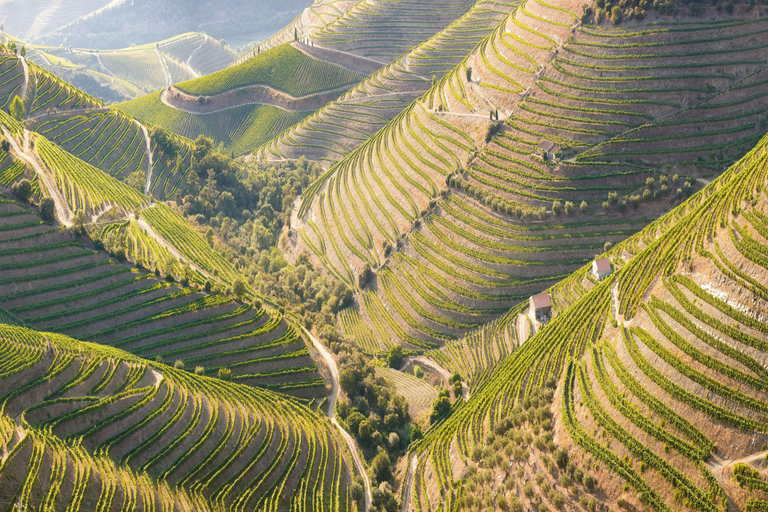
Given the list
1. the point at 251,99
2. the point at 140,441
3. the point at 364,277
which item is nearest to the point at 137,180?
the point at 364,277

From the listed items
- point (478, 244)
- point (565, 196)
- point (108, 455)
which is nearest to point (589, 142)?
point (565, 196)

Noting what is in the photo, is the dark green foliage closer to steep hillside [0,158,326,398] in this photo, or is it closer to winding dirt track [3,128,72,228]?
steep hillside [0,158,326,398]

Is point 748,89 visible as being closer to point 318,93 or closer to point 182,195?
point 182,195

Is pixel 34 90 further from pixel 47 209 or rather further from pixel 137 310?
pixel 137 310

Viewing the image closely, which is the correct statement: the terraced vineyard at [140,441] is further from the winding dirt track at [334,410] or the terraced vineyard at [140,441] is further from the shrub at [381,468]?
the shrub at [381,468]

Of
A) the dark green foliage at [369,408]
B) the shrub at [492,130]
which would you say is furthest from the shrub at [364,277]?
the shrub at [492,130]

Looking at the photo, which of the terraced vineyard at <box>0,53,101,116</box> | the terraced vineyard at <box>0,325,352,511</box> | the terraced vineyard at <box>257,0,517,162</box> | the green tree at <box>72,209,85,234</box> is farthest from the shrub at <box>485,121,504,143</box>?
the terraced vineyard at <box>0,53,101,116</box>
